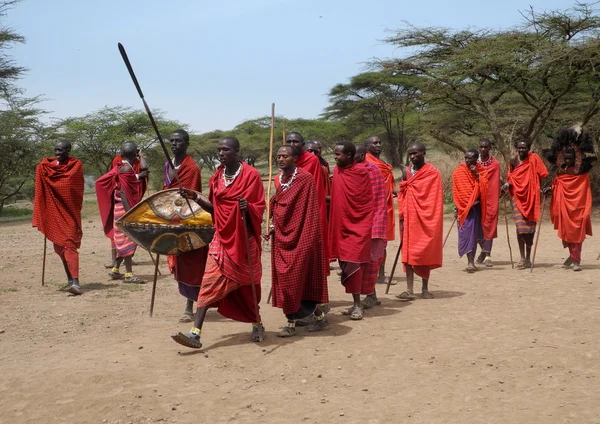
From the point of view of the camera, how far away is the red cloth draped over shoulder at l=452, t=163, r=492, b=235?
10.9 m

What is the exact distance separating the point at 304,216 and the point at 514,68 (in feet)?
48.3

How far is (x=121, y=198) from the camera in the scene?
33.1 ft

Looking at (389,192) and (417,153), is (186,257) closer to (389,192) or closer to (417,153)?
(417,153)

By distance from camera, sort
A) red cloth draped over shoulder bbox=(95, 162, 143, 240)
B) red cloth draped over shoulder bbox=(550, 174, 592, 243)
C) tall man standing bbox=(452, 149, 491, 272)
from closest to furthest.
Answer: red cloth draped over shoulder bbox=(95, 162, 143, 240) < red cloth draped over shoulder bbox=(550, 174, 592, 243) < tall man standing bbox=(452, 149, 491, 272)

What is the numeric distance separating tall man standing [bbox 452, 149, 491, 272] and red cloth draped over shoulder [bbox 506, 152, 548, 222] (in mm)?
532

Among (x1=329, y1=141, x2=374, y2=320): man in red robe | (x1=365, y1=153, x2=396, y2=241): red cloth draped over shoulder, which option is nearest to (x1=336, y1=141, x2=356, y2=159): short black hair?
(x1=329, y1=141, x2=374, y2=320): man in red robe

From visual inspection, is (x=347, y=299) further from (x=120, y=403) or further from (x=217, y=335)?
(x=120, y=403)

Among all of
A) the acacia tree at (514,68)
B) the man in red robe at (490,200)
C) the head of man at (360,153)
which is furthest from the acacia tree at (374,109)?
the head of man at (360,153)

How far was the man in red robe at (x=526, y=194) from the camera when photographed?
1093 cm

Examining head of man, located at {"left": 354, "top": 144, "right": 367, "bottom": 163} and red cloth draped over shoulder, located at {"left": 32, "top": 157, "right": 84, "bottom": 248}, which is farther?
red cloth draped over shoulder, located at {"left": 32, "top": 157, "right": 84, "bottom": 248}

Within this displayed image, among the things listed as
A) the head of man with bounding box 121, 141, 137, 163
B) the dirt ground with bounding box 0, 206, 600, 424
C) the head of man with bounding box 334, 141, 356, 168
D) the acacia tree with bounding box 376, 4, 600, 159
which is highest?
the acacia tree with bounding box 376, 4, 600, 159

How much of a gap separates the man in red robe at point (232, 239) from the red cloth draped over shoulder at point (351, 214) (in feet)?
4.05

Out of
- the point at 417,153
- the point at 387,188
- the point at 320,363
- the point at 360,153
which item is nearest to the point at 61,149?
the point at 360,153

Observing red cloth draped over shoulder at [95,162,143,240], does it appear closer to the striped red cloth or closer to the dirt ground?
the dirt ground
